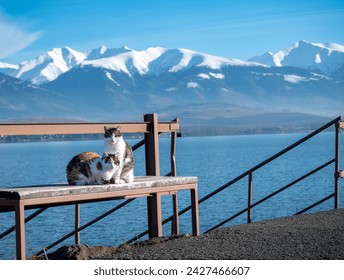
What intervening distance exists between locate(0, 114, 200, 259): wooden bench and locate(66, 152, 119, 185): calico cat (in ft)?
0.51

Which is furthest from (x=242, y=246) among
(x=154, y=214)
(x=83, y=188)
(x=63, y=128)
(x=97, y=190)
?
(x=63, y=128)

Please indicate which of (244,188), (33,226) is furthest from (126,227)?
(244,188)

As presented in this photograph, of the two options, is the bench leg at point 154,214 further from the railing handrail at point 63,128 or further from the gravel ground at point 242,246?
the railing handrail at point 63,128

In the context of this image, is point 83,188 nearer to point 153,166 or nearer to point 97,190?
point 97,190

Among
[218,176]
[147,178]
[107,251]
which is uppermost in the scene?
[147,178]

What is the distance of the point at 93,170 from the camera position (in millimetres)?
7586

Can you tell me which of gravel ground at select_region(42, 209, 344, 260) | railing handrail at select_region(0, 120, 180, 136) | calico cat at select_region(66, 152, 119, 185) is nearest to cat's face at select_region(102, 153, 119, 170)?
calico cat at select_region(66, 152, 119, 185)

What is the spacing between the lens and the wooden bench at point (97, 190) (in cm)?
656

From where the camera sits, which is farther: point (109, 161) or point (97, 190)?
point (109, 161)

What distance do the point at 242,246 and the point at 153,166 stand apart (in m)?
1.74

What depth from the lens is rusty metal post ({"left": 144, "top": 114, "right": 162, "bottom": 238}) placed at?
26.4 feet
